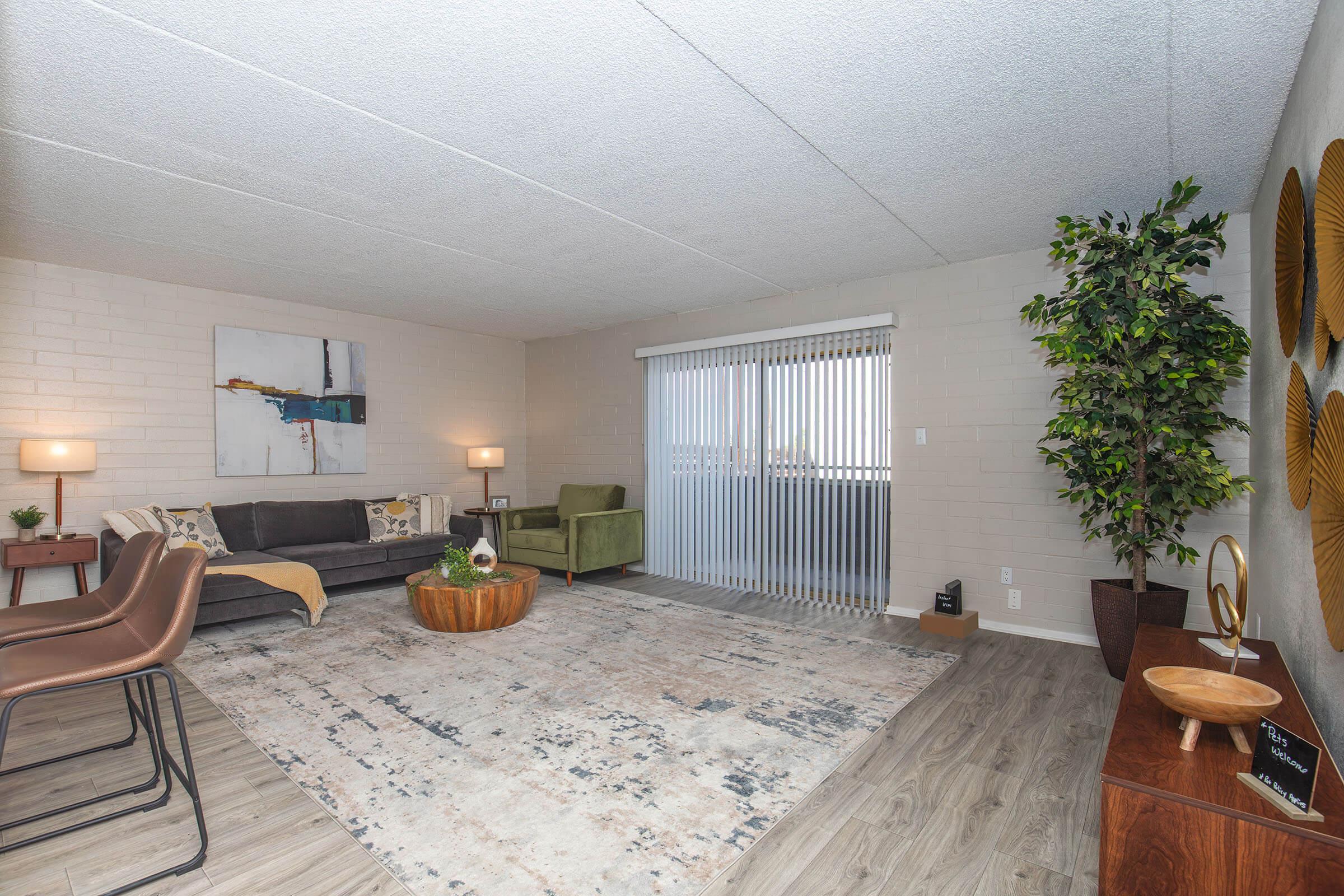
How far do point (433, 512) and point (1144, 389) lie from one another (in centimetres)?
557

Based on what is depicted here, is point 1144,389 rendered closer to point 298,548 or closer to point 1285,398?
point 1285,398

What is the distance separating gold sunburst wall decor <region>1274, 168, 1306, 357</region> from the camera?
208 cm

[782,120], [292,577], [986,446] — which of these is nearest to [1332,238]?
[782,120]

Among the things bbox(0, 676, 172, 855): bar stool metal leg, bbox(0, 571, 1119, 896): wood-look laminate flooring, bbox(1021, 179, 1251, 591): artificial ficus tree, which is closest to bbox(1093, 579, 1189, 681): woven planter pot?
bbox(1021, 179, 1251, 591): artificial ficus tree

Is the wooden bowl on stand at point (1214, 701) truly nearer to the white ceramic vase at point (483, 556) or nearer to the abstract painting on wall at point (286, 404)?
the white ceramic vase at point (483, 556)

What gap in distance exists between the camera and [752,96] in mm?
2502

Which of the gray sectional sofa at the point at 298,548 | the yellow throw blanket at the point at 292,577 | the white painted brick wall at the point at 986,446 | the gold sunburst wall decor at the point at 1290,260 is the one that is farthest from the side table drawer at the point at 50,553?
the gold sunburst wall decor at the point at 1290,260

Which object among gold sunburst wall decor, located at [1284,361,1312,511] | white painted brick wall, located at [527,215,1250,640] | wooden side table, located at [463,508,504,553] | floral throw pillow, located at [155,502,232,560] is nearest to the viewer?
gold sunburst wall decor, located at [1284,361,1312,511]

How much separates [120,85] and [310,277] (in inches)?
107

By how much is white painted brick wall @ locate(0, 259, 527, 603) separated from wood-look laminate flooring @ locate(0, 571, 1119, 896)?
2216 millimetres

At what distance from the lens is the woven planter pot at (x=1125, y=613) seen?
10.9 ft

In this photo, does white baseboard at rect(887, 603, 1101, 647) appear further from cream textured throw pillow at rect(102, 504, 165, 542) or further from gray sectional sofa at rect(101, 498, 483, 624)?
cream textured throw pillow at rect(102, 504, 165, 542)

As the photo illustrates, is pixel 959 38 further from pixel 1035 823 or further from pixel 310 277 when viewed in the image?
pixel 310 277

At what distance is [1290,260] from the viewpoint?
7.16 ft
